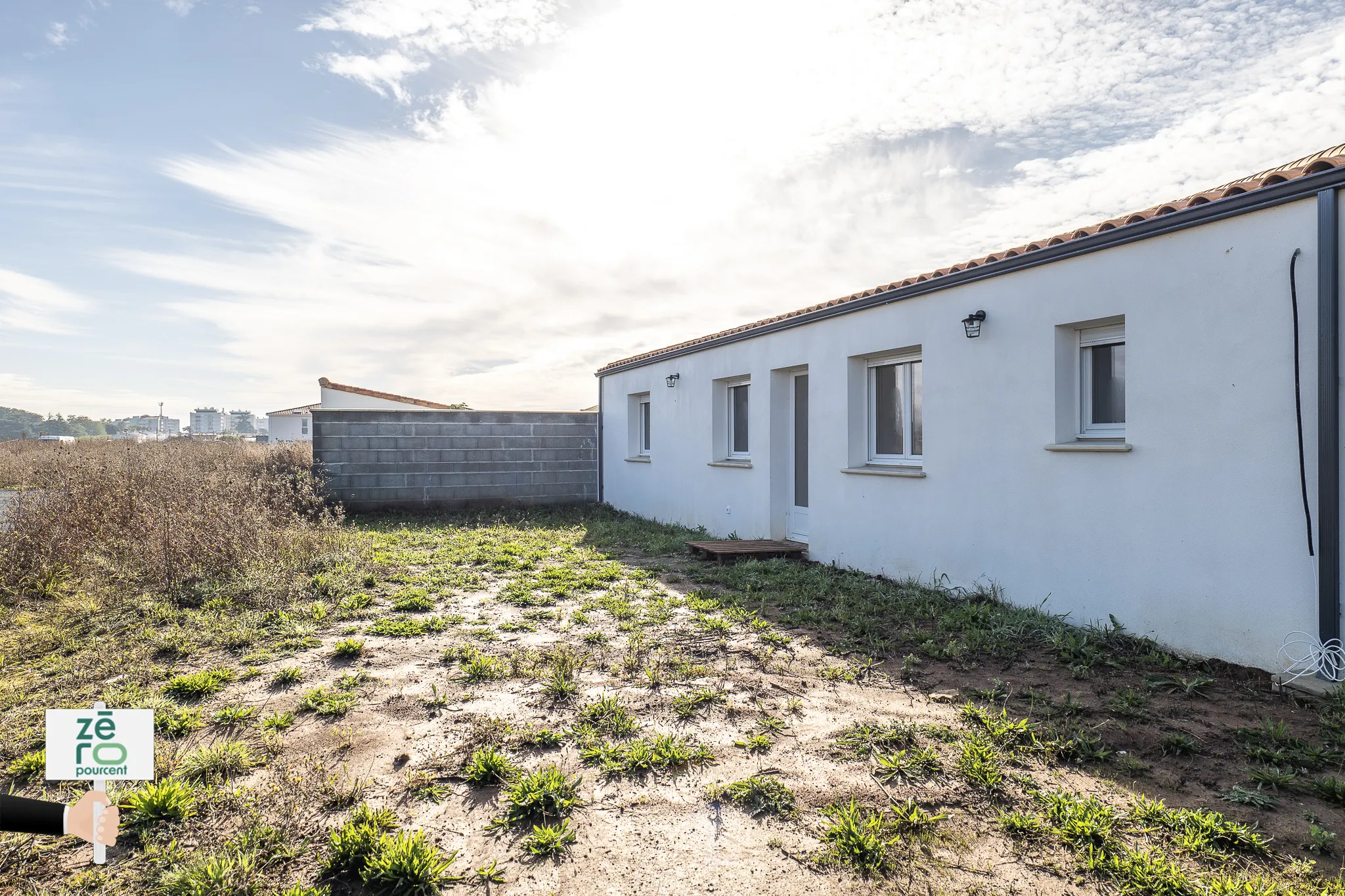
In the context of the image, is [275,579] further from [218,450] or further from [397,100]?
[218,450]

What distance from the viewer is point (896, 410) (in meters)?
7.58

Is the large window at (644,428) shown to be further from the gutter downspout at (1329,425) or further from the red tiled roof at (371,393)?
the gutter downspout at (1329,425)

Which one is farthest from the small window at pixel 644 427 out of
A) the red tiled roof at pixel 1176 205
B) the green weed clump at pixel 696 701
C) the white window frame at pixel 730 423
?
the green weed clump at pixel 696 701

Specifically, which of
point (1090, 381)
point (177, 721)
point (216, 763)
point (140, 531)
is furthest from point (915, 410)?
point (140, 531)

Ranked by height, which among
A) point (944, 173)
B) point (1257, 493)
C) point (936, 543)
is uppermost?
point (944, 173)

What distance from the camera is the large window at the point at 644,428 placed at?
13.9m

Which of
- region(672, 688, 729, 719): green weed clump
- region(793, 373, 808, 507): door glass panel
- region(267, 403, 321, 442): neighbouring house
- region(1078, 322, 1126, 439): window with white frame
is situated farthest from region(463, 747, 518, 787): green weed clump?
region(267, 403, 321, 442): neighbouring house

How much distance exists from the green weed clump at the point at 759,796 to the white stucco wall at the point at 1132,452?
133 inches

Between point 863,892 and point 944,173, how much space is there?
808 cm

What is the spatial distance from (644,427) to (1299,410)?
1084 cm

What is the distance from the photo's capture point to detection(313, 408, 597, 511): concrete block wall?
13.5 m

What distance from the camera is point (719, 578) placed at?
293 inches

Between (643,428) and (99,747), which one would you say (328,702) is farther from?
(643,428)

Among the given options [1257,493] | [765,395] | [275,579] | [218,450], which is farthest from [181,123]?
[1257,493]
